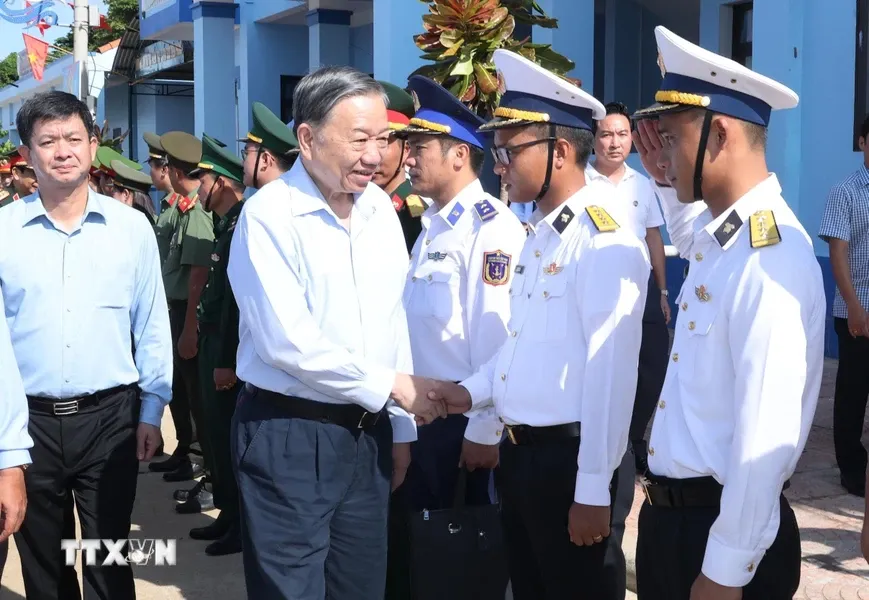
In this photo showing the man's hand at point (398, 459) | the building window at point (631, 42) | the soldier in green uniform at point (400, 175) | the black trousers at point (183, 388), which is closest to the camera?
the man's hand at point (398, 459)

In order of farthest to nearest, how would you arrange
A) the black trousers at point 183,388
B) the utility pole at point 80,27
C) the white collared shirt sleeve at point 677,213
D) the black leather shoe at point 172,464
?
the utility pole at point 80,27 → the black leather shoe at point 172,464 → the black trousers at point 183,388 → the white collared shirt sleeve at point 677,213

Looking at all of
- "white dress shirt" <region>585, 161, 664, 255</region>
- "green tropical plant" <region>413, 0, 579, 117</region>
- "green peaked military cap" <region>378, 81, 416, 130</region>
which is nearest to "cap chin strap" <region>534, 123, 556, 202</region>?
"green peaked military cap" <region>378, 81, 416, 130</region>

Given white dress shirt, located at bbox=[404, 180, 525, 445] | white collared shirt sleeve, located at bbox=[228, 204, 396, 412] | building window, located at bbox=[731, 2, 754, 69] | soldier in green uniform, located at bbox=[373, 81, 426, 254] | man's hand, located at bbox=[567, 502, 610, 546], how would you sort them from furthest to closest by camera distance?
building window, located at bbox=[731, 2, 754, 69], soldier in green uniform, located at bbox=[373, 81, 426, 254], white dress shirt, located at bbox=[404, 180, 525, 445], man's hand, located at bbox=[567, 502, 610, 546], white collared shirt sleeve, located at bbox=[228, 204, 396, 412]

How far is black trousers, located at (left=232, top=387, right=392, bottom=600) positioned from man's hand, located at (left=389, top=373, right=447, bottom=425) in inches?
5.8

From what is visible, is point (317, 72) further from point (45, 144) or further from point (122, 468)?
point (122, 468)

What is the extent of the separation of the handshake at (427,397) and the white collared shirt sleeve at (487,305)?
0.31 metres

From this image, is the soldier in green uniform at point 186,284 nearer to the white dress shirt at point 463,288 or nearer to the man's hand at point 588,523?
the white dress shirt at point 463,288

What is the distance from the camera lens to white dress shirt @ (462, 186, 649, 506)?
282 centimetres

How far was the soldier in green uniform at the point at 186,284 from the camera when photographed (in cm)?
622

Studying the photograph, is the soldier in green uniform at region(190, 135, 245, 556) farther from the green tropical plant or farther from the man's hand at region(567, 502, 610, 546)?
the man's hand at region(567, 502, 610, 546)

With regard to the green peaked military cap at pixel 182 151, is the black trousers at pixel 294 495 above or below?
below

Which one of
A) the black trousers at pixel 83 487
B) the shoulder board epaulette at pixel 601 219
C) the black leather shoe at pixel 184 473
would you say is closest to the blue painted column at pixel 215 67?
the black leather shoe at pixel 184 473

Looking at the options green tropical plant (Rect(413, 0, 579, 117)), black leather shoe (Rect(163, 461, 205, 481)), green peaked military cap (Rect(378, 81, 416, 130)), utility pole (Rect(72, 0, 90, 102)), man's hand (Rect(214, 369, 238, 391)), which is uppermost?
utility pole (Rect(72, 0, 90, 102))

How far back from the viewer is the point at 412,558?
11.1 feet
